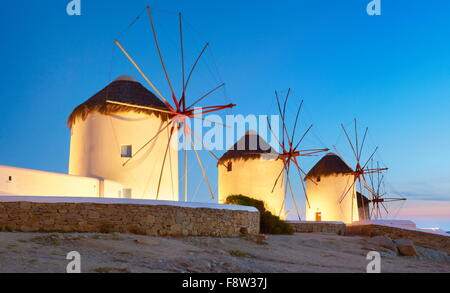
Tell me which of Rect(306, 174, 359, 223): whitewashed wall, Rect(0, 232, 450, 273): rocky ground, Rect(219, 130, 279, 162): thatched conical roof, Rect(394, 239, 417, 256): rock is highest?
Rect(219, 130, 279, 162): thatched conical roof

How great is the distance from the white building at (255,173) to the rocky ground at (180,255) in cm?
1095

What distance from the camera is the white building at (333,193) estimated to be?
30828 millimetres

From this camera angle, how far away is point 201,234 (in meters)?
14.1

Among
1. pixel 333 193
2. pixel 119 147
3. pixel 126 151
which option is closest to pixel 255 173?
pixel 333 193

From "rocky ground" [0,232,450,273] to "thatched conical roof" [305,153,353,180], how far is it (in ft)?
51.3

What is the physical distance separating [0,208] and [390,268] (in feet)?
34.5

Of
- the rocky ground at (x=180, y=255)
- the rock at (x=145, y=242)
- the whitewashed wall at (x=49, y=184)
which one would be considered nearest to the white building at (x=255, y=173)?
the rocky ground at (x=180, y=255)

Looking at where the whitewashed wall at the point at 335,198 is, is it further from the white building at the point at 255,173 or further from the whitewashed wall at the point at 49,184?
the whitewashed wall at the point at 49,184

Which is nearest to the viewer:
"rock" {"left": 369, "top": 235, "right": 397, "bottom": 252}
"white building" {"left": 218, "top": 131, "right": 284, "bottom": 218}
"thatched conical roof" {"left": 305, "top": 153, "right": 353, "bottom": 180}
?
"rock" {"left": 369, "top": 235, "right": 397, "bottom": 252}

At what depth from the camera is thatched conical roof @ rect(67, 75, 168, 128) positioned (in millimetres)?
17000

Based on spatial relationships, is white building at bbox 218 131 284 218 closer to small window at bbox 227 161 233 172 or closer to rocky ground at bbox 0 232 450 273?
small window at bbox 227 161 233 172

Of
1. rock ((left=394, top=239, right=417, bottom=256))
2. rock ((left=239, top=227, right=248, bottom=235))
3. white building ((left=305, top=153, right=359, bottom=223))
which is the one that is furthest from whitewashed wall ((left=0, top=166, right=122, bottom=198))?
white building ((left=305, top=153, right=359, bottom=223))
